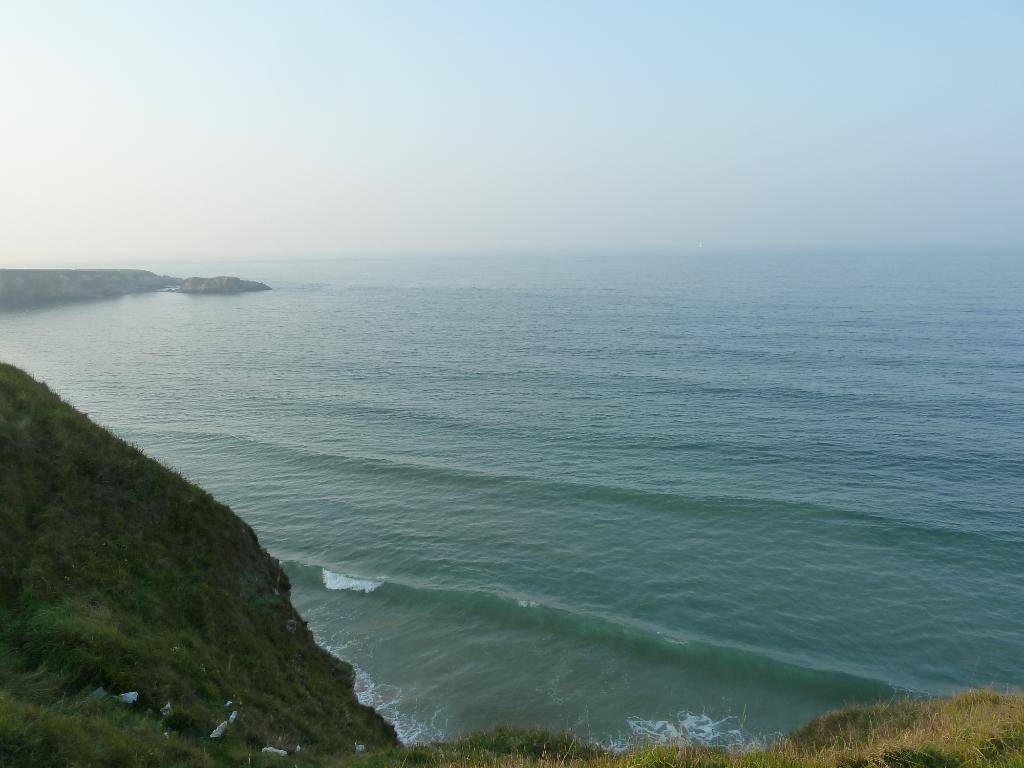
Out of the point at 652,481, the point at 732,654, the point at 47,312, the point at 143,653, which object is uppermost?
the point at 47,312

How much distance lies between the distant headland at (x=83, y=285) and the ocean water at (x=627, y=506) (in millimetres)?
79111

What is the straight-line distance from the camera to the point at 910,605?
29.0 meters

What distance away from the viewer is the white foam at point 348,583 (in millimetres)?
31453

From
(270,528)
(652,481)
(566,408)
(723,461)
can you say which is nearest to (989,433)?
(723,461)

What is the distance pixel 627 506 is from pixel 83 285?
7017 inches

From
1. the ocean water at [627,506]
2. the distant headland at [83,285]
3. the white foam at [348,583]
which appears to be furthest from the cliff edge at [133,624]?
the distant headland at [83,285]

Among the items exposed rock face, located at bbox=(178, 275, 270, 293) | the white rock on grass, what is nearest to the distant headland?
exposed rock face, located at bbox=(178, 275, 270, 293)

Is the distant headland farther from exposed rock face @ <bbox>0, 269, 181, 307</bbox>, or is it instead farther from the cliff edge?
the cliff edge

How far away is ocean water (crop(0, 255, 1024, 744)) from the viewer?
25.4 m

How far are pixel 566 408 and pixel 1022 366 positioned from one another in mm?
49264

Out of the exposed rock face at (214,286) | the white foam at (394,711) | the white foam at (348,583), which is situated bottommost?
the white foam at (394,711)

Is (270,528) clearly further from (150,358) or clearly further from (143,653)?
(150,358)

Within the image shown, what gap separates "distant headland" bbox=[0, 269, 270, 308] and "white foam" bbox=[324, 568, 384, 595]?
156419 mm

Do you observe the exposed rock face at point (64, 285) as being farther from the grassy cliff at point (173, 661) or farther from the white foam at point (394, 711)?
the white foam at point (394, 711)
